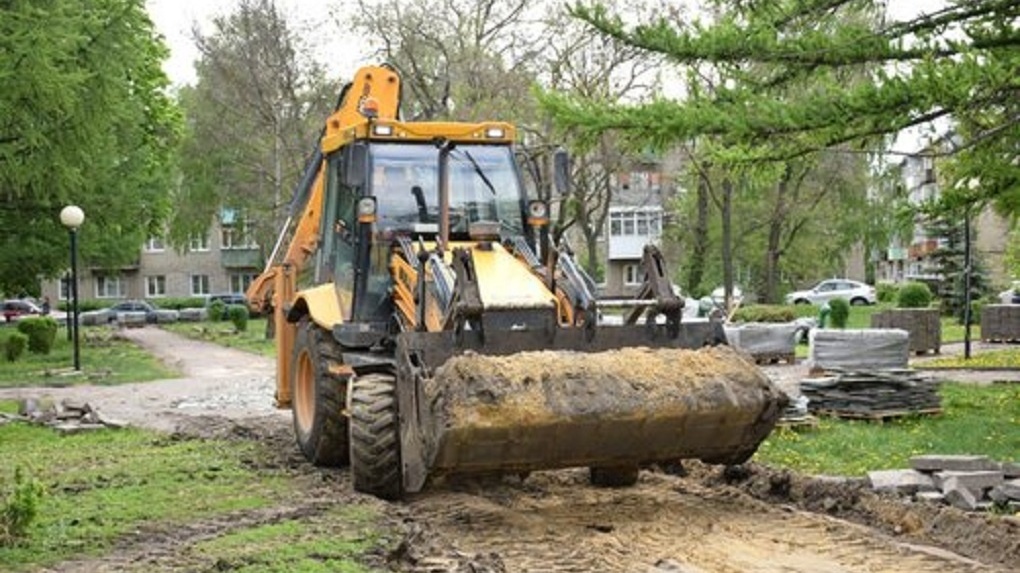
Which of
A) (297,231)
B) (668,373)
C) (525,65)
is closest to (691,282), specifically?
(525,65)

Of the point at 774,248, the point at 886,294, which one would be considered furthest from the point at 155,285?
the point at 774,248

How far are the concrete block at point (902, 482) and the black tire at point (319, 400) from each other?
4.32 m

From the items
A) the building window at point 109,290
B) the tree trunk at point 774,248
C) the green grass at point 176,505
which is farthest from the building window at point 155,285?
the green grass at point 176,505

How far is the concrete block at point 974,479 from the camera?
30.3 feet

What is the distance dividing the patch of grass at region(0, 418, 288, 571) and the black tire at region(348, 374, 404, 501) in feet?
2.57

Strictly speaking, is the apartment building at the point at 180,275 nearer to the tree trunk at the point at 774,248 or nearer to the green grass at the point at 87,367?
the tree trunk at the point at 774,248

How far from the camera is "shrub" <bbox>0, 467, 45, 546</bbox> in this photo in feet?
25.9

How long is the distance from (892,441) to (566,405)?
563 cm

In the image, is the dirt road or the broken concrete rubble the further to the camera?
the broken concrete rubble

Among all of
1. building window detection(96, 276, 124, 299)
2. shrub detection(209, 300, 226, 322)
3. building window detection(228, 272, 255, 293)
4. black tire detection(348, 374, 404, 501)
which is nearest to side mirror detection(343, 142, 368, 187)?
black tire detection(348, 374, 404, 501)

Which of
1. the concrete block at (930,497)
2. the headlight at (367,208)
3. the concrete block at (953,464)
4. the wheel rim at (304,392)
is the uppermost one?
the headlight at (367,208)

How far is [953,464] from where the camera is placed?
9.63m

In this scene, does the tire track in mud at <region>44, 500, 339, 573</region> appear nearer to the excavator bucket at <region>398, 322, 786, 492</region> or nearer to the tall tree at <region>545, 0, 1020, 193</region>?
the excavator bucket at <region>398, 322, 786, 492</region>

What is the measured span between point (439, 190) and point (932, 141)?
463cm
